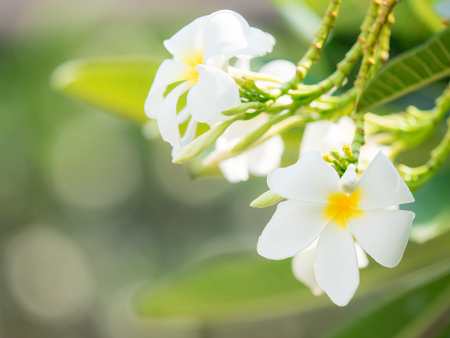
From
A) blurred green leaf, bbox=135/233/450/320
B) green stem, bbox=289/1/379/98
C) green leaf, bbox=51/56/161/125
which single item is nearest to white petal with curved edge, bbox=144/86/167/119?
green stem, bbox=289/1/379/98

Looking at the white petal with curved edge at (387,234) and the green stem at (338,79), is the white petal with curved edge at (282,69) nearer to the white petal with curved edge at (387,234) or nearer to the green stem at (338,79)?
the green stem at (338,79)

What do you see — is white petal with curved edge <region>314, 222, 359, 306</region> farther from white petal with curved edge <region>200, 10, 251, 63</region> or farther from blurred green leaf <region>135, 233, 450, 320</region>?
blurred green leaf <region>135, 233, 450, 320</region>

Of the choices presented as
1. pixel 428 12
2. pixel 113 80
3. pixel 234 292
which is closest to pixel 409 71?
pixel 428 12

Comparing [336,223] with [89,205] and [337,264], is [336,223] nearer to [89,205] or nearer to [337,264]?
[337,264]

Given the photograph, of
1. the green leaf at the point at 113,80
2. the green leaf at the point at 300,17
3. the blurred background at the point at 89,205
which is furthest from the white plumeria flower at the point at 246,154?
the blurred background at the point at 89,205

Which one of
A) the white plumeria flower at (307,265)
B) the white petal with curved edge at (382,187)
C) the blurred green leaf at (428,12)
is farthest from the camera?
the blurred green leaf at (428,12)

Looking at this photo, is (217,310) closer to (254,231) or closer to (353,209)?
(353,209)

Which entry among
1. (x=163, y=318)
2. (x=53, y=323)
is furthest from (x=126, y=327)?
(x=163, y=318)
